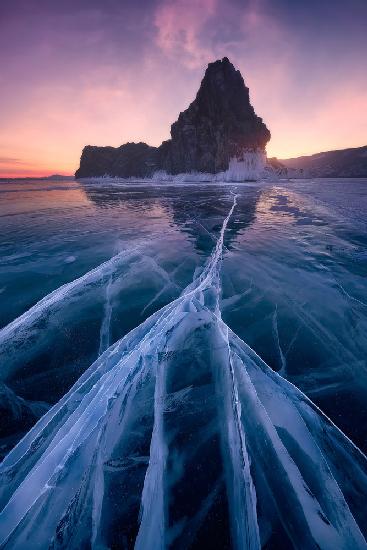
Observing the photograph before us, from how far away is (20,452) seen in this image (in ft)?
7.23

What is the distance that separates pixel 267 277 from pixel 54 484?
523 cm

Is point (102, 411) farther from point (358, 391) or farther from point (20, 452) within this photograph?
point (358, 391)

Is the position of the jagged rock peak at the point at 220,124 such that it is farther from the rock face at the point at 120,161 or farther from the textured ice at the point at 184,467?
the textured ice at the point at 184,467

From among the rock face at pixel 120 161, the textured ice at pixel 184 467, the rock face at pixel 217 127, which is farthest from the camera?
the rock face at pixel 120 161

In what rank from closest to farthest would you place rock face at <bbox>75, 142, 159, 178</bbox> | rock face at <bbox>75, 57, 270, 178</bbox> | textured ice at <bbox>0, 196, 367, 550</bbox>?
textured ice at <bbox>0, 196, 367, 550</bbox>
rock face at <bbox>75, 57, 270, 178</bbox>
rock face at <bbox>75, 142, 159, 178</bbox>

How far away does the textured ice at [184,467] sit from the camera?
1690mm

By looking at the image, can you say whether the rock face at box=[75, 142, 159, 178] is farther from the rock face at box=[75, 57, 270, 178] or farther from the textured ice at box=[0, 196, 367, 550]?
the textured ice at box=[0, 196, 367, 550]

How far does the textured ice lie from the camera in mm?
1690

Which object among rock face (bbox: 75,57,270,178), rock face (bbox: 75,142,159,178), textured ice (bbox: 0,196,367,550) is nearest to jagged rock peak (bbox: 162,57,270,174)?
rock face (bbox: 75,57,270,178)

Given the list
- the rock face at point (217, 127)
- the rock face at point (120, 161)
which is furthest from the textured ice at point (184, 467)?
the rock face at point (120, 161)

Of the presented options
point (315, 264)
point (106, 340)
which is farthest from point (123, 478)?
point (315, 264)

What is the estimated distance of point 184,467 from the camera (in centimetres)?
205

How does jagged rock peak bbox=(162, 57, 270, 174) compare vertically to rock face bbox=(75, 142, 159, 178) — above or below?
above

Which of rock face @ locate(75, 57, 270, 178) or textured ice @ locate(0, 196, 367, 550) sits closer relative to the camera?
textured ice @ locate(0, 196, 367, 550)
